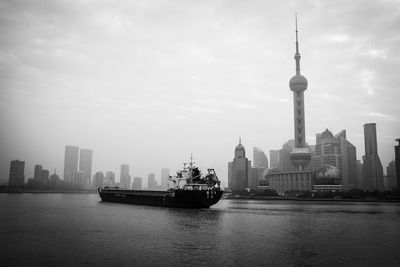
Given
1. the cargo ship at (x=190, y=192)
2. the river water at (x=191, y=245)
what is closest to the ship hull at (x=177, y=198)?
the cargo ship at (x=190, y=192)

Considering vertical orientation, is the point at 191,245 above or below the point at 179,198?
below

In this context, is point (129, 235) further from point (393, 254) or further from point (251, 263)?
point (393, 254)

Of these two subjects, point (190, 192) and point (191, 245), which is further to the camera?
point (190, 192)

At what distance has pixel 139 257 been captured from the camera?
37469 mm

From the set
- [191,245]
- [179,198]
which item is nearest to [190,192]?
[179,198]

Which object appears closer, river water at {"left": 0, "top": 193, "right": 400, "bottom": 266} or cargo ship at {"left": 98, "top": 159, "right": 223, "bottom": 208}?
river water at {"left": 0, "top": 193, "right": 400, "bottom": 266}

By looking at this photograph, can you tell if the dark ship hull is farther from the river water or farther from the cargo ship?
the river water

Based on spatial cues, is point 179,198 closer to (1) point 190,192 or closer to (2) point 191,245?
(1) point 190,192

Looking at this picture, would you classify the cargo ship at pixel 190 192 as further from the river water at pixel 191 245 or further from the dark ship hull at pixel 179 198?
the river water at pixel 191 245

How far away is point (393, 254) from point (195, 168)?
76.3m

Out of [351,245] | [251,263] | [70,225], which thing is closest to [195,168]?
[70,225]

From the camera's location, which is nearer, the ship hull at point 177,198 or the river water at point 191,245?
the river water at point 191,245

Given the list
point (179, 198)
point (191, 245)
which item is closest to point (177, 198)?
point (179, 198)

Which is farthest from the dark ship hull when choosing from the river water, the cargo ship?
the river water
